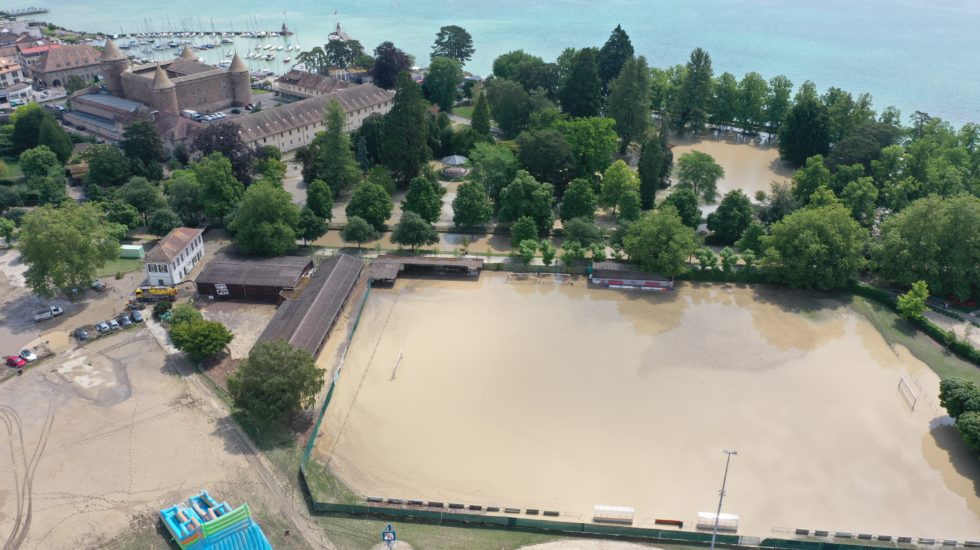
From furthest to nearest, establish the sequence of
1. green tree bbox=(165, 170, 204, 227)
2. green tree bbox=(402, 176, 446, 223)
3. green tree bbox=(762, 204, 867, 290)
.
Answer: green tree bbox=(165, 170, 204, 227), green tree bbox=(402, 176, 446, 223), green tree bbox=(762, 204, 867, 290)

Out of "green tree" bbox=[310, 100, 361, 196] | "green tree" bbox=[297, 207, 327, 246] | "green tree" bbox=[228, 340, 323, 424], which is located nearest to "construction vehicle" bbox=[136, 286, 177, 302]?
"green tree" bbox=[297, 207, 327, 246]

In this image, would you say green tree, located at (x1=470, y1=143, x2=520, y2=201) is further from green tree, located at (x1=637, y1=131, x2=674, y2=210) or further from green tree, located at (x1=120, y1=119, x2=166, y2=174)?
green tree, located at (x1=120, y1=119, x2=166, y2=174)

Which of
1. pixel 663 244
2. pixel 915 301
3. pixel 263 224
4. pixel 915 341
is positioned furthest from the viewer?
pixel 263 224

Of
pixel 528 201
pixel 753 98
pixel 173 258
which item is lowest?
pixel 173 258

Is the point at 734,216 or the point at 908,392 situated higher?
the point at 734,216

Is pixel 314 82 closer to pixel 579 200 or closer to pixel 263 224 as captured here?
pixel 263 224

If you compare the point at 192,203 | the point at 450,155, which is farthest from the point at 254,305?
Result: the point at 450,155

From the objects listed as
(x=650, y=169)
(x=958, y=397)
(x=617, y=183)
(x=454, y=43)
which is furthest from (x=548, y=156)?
(x=454, y=43)
